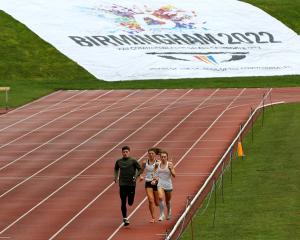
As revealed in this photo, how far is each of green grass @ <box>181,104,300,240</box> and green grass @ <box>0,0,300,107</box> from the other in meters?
18.9

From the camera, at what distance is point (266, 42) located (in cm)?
6944

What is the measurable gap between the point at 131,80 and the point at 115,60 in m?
3.52

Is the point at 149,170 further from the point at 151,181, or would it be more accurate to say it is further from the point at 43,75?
the point at 43,75

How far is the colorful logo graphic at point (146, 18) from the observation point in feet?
228

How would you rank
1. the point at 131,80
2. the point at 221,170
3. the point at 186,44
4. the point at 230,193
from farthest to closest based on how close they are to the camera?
the point at 186,44 → the point at 131,80 → the point at 221,170 → the point at 230,193

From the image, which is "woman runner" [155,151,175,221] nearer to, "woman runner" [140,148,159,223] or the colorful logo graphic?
"woman runner" [140,148,159,223]

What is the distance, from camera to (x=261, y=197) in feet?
86.1

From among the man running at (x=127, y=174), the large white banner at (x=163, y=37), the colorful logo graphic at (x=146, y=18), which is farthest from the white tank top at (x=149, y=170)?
the colorful logo graphic at (x=146, y=18)

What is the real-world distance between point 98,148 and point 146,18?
3574 centimetres

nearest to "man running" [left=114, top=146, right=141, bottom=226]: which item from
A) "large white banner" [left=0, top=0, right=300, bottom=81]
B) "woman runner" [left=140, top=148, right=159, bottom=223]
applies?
"woman runner" [left=140, top=148, right=159, bottom=223]

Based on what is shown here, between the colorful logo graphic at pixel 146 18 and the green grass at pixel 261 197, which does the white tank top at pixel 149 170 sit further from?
the colorful logo graphic at pixel 146 18

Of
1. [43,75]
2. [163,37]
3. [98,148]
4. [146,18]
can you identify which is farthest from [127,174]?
[146,18]

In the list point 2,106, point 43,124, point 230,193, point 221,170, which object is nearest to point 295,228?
point 230,193

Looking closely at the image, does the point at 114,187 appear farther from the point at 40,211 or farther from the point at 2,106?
the point at 2,106
